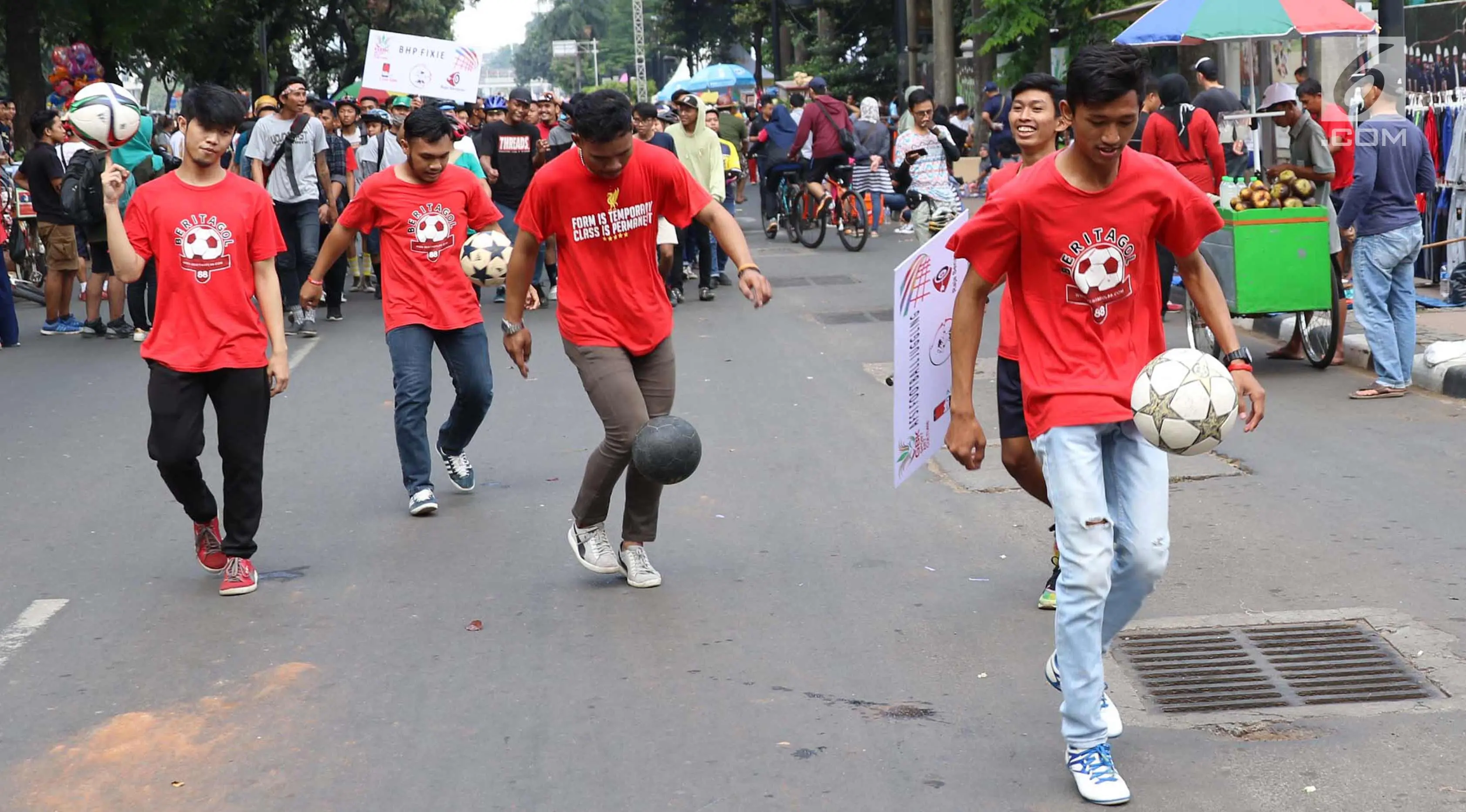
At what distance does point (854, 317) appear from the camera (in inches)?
560

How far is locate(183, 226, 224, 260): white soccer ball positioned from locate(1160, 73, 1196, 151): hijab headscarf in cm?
820

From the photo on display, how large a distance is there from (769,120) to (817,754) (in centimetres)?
1722

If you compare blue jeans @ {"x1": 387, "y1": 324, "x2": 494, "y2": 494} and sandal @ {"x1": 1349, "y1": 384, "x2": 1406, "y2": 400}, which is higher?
blue jeans @ {"x1": 387, "y1": 324, "x2": 494, "y2": 494}

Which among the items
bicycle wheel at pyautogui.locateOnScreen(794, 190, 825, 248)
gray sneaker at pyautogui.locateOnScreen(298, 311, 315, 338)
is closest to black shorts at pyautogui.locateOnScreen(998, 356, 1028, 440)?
gray sneaker at pyautogui.locateOnScreen(298, 311, 315, 338)

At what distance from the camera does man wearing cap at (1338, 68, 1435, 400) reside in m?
9.60

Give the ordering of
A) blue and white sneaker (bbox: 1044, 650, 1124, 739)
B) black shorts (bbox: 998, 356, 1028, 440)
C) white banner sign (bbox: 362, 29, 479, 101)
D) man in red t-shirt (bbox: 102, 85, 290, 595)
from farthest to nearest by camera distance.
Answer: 1. white banner sign (bbox: 362, 29, 479, 101)
2. man in red t-shirt (bbox: 102, 85, 290, 595)
3. black shorts (bbox: 998, 356, 1028, 440)
4. blue and white sneaker (bbox: 1044, 650, 1124, 739)

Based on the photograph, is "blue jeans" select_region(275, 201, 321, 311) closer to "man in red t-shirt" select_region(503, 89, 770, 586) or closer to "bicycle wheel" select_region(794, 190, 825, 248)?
"bicycle wheel" select_region(794, 190, 825, 248)

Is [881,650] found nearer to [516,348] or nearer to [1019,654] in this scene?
[1019,654]

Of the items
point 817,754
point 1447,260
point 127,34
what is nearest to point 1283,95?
point 1447,260

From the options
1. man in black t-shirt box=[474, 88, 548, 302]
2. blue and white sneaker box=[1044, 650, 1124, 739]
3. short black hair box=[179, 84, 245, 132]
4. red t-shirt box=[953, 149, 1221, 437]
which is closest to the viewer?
red t-shirt box=[953, 149, 1221, 437]

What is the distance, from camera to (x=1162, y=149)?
40.1ft

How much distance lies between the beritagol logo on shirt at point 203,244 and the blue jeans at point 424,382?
1519 millimetres

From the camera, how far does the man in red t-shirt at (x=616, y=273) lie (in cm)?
596

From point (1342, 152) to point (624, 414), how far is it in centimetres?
827
